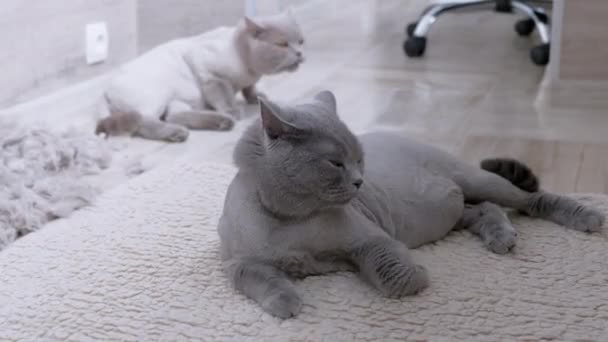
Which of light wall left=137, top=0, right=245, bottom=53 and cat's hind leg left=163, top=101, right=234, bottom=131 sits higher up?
light wall left=137, top=0, right=245, bottom=53

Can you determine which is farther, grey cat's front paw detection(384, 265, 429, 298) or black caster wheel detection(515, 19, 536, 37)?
black caster wheel detection(515, 19, 536, 37)

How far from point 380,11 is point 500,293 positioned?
324 centimetres

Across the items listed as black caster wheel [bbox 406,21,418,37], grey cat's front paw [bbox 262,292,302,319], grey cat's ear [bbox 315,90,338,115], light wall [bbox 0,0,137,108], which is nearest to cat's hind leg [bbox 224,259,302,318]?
grey cat's front paw [bbox 262,292,302,319]

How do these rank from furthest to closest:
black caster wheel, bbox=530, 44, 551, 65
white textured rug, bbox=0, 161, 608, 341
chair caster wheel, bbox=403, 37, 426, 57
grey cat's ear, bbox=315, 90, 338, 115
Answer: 1. chair caster wheel, bbox=403, 37, 426, 57
2. black caster wheel, bbox=530, 44, 551, 65
3. grey cat's ear, bbox=315, 90, 338, 115
4. white textured rug, bbox=0, 161, 608, 341

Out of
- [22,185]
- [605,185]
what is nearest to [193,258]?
[22,185]

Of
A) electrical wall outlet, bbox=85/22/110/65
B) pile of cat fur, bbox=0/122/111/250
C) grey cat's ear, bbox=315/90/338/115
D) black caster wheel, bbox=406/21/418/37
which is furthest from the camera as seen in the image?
black caster wheel, bbox=406/21/418/37

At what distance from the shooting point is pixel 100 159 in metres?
2.21

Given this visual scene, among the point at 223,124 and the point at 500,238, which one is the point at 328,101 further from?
the point at 223,124

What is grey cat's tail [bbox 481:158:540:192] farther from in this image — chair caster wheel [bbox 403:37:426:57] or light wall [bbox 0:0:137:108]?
chair caster wheel [bbox 403:37:426:57]

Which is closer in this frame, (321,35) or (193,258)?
(193,258)

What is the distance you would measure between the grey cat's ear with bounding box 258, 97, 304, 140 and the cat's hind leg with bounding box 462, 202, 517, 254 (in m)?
0.47

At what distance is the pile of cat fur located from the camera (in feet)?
5.96

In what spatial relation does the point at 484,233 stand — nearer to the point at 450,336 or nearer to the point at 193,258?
the point at 450,336

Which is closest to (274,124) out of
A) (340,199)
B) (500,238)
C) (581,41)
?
(340,199)
